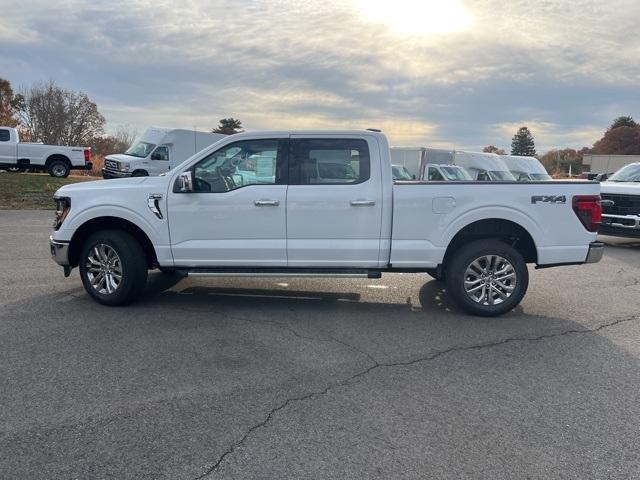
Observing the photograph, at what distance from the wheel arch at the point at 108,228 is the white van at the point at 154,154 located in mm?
18018

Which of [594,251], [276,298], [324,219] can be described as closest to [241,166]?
[324,219]

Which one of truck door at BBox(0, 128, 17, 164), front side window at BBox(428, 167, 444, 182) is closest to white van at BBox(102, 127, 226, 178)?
truck door at BBox(0, 128, 17, 164)

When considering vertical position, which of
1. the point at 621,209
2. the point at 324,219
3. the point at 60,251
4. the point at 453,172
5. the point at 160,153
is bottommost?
the point at 60,251

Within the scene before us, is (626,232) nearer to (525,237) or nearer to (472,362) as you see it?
(525,237)

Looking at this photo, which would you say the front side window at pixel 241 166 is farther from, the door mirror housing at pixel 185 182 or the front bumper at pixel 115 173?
the front bumper at pixel 115 173

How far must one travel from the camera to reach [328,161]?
18.7 feet

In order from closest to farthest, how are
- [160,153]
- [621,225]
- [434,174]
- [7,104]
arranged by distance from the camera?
[621,225], [434,174], [160,153], [7,104]

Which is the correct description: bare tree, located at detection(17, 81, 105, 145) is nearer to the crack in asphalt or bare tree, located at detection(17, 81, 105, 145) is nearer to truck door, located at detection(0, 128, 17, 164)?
truck door, located at detection(0, 128, 17, 164)

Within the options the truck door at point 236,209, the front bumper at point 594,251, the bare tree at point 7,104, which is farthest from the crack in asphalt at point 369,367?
the bare tree at point 7,104

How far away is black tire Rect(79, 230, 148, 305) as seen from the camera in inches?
224

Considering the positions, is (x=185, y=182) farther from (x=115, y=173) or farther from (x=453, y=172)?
(x=115, y=173)

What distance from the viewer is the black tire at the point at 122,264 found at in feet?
18.7

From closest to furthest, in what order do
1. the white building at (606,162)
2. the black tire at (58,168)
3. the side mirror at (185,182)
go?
the side mirror at (185,182) < the black tire at (58,168) < the white building at (606,162)

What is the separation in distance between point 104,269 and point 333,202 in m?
2.77
